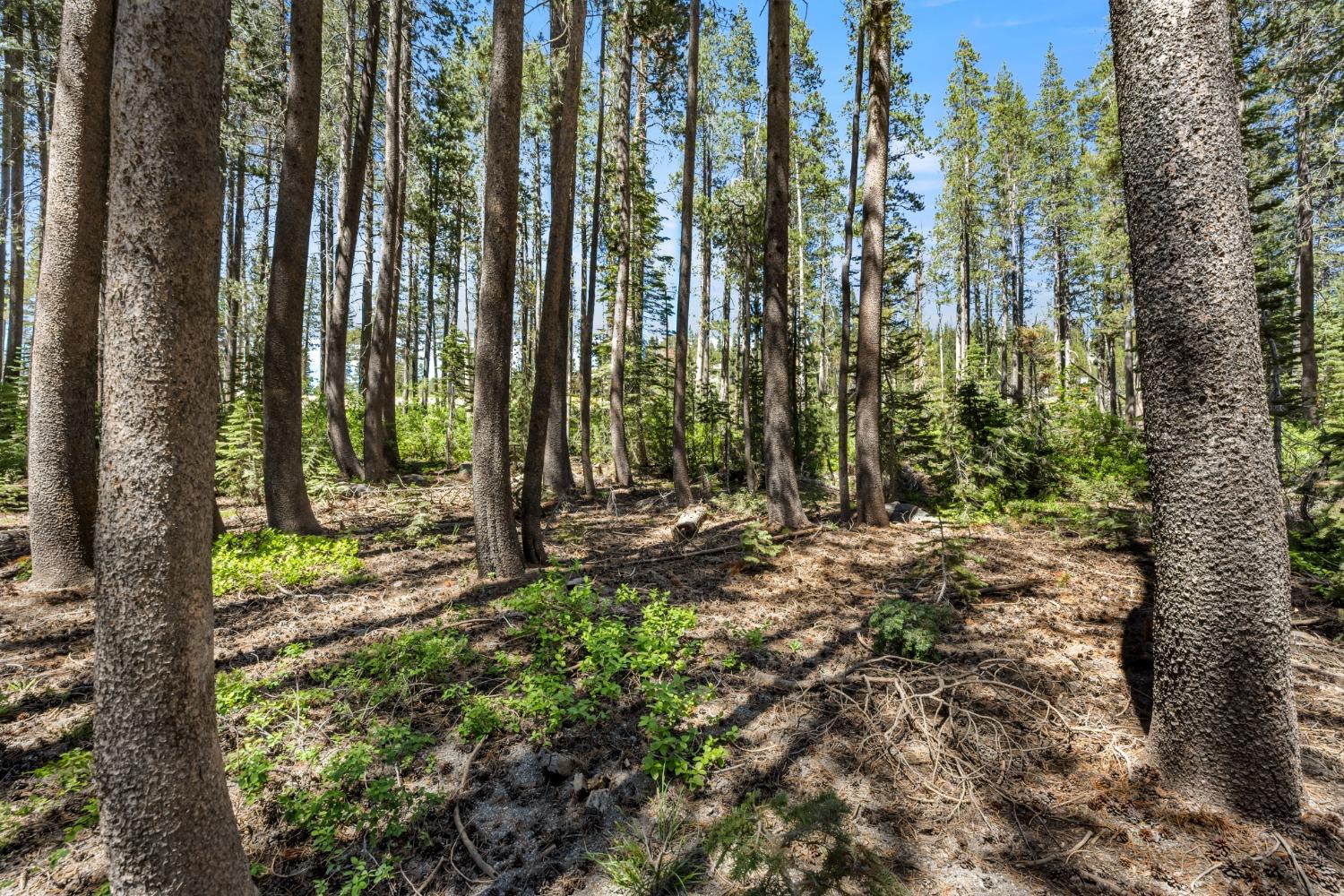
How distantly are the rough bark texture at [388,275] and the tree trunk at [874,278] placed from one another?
8.97 metres

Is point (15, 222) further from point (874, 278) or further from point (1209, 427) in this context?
point (1209, 427)

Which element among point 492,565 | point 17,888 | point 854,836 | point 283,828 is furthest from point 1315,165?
point 17,888

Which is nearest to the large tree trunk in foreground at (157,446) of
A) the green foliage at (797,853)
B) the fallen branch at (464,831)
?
the fallen branch at (464,831)

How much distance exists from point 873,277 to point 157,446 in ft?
27.6

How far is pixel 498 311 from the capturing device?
18.8ft

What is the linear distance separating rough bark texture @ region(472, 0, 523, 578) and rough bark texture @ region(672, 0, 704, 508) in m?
5.59

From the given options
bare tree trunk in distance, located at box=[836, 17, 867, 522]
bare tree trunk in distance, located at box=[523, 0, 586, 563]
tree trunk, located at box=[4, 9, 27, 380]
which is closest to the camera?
bare tree trunk in distance, located at box=[523, 0, 586, 563]

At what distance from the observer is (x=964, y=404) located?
10.7 meters

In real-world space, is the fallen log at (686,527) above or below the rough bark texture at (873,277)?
below

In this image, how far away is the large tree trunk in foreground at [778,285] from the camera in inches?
320

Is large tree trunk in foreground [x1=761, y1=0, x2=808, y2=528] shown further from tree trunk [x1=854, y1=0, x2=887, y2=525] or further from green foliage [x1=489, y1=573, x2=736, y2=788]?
green foliage [x1=489, y1=573, x2=736, y2=788]

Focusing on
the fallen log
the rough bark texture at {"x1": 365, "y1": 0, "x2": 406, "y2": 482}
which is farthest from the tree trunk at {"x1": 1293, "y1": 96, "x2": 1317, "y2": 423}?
the rough bark texture at {"x1": 365, "y1": 0, "x2": 406, "y2": 482}

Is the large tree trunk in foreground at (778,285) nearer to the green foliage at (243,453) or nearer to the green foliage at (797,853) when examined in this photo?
the green foliage at (797,853)

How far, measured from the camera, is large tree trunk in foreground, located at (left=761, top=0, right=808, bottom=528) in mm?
8133
